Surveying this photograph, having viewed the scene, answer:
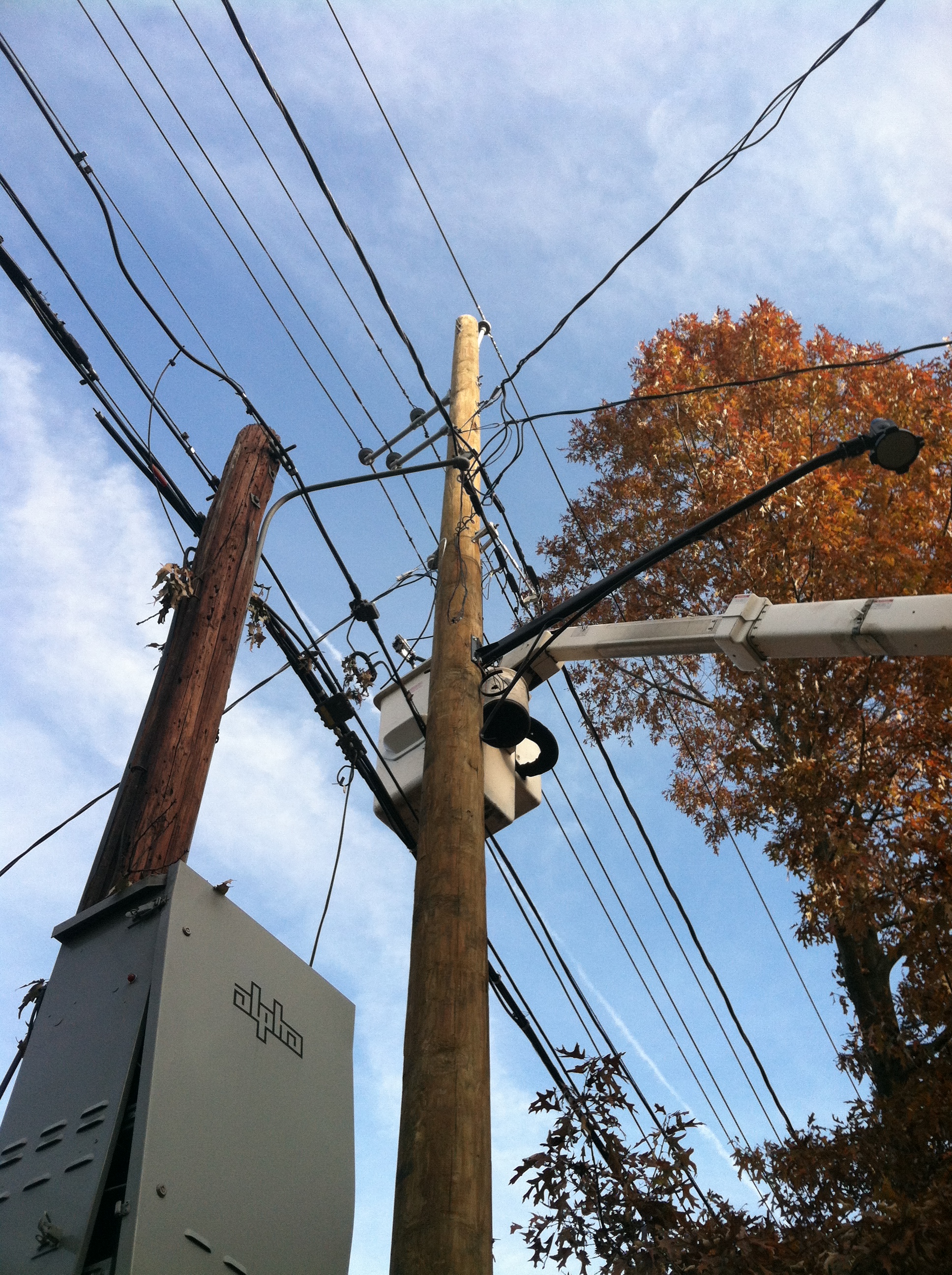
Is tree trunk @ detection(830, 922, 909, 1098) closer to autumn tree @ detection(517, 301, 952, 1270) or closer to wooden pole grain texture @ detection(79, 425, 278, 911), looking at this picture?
autumn tree @ detection(517, 301, 952, 1270)

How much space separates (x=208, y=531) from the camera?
5.16 m

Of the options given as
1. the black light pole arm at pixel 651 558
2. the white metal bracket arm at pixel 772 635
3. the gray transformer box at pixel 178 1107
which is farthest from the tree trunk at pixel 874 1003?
the gray transformer box at pixel 178 1107

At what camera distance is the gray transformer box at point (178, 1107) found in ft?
8.79

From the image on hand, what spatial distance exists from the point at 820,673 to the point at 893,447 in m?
3.40

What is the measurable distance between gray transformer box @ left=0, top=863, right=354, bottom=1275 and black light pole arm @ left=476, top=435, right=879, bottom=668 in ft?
8.19

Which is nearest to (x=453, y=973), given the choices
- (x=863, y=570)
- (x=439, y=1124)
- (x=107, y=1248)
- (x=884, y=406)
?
(x=439, y=1124)

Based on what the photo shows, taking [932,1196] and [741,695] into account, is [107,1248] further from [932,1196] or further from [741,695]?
[741,695]

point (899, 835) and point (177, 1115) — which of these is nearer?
point (177, 1115)

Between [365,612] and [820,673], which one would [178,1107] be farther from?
[820,673]

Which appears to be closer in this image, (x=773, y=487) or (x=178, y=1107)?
(x=178, y=1107)

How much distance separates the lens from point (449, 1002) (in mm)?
3781

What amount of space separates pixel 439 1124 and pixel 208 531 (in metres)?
3.09

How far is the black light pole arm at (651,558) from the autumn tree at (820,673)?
6.74 ft

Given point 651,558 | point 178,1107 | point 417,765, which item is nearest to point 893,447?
point 651,558
